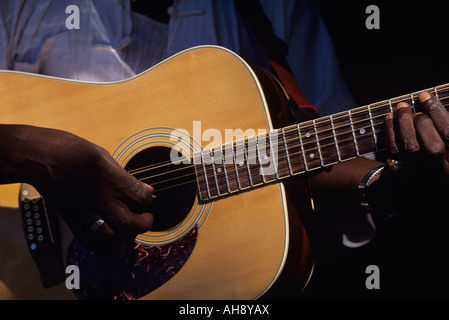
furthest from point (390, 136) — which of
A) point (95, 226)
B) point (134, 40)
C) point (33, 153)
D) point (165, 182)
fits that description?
point (134, 40)

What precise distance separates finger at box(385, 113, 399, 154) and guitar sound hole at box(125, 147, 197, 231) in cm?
41

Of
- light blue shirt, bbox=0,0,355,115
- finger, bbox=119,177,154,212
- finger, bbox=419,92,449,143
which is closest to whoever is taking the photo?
finger, bbox=419,92,449,143

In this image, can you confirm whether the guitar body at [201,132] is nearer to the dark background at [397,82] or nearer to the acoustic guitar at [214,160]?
the acoustic guitar at [214,160]

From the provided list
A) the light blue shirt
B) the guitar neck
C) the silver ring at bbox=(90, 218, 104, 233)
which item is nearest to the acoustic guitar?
the guitar neck

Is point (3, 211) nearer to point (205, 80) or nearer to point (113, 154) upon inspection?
point (113, 154)

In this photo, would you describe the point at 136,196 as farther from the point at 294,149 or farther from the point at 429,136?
the point at 429,136

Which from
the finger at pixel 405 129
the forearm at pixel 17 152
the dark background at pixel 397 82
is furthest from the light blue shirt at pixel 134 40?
the finger at pixel 405 129

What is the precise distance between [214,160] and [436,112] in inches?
17.7

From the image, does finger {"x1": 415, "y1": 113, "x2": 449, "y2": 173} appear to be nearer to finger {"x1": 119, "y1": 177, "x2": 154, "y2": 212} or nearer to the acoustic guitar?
the acoustic guitar

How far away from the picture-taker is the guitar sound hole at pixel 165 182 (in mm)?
916

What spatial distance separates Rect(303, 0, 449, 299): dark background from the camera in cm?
127

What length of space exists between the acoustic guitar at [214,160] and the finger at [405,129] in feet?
0.09

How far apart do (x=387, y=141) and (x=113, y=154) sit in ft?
2.02

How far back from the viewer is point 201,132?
90 centimetres
